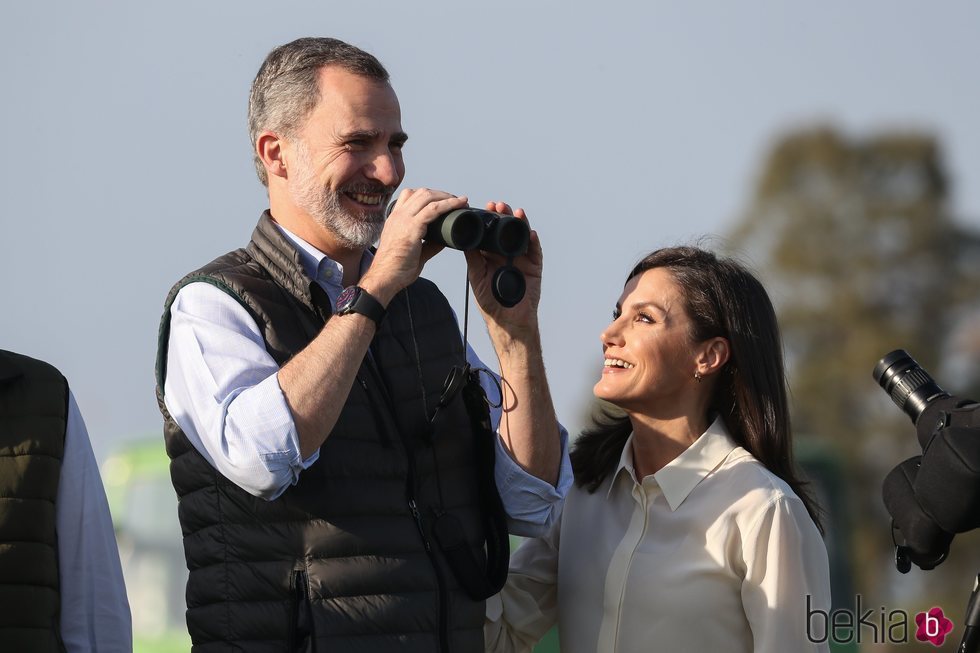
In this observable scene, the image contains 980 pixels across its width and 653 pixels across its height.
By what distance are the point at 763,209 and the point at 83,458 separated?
1088 inches

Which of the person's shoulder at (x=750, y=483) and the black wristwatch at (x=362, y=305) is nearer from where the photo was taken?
the black wristwatch at (x=362, y=305)

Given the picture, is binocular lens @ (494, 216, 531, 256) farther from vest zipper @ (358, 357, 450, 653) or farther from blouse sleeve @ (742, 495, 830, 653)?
blouse sleeve @ (742, 495, 830, 653)

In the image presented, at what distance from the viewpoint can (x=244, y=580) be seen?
10.6 ft

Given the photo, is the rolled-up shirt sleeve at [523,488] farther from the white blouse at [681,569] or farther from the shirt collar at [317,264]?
the shirt collar at [317,264]

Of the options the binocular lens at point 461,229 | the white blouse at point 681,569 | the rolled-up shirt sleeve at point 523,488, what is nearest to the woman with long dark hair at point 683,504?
the white blouse at point 681,569

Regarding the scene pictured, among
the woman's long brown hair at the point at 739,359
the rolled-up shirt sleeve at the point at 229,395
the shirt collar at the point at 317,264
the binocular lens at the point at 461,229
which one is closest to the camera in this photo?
the rolled-up shirt sleeve at the point at 229,395

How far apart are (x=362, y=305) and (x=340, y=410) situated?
0.77 ft

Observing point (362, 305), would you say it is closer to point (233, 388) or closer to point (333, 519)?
point (233, 388)

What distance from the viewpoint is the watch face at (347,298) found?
3.23 metres

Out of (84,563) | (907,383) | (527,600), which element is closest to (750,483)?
(907,383)

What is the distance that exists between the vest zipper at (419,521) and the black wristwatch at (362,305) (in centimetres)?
24

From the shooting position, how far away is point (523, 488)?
364 centimetres

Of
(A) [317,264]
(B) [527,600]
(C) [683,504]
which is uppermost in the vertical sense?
(A) [317,264]

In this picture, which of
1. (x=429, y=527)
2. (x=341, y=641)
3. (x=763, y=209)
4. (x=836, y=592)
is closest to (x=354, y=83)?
(x=429, y=527)
